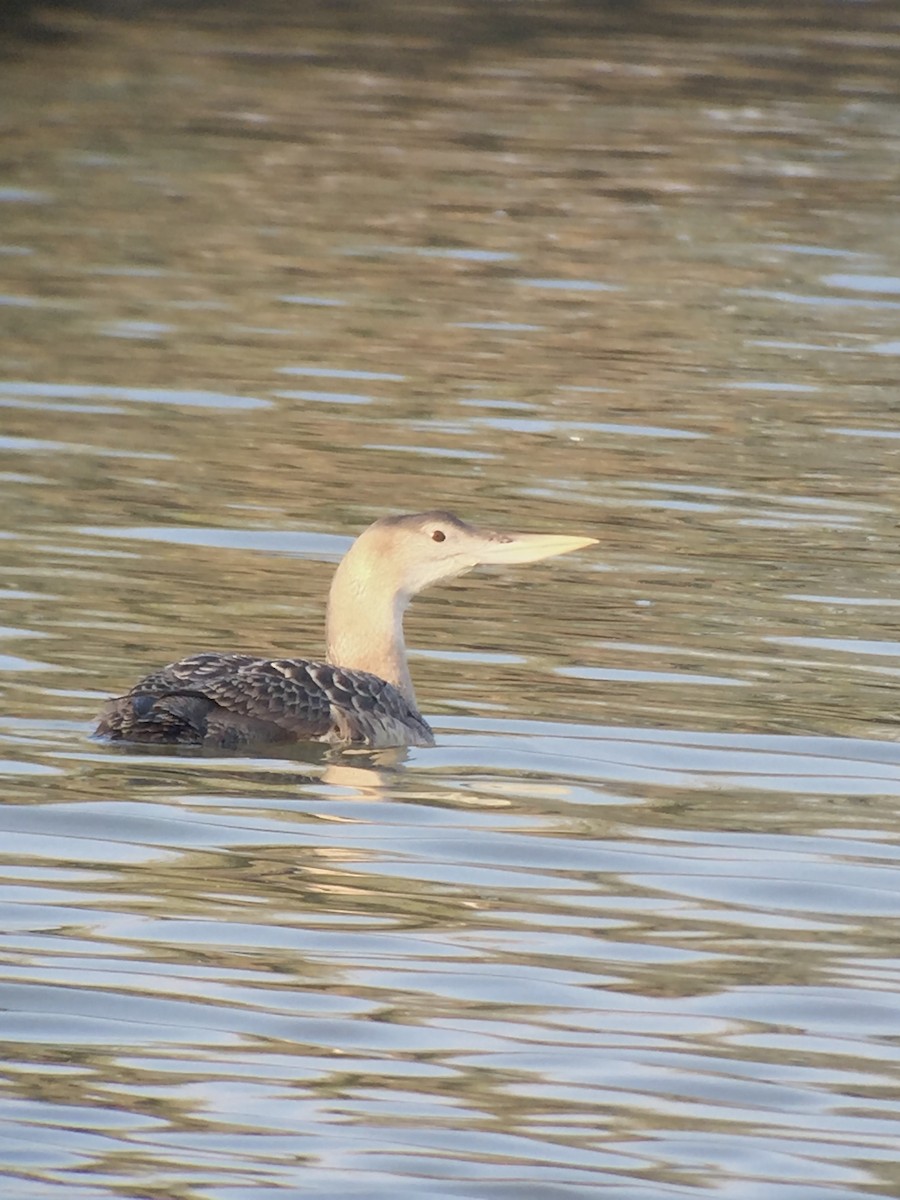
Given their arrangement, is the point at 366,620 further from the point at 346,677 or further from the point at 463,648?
the point at 463,648

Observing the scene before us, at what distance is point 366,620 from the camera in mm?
9602

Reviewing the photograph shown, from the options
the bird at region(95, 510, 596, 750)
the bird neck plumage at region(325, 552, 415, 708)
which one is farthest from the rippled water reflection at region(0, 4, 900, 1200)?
the bird neck plumage at region(325, 552, 415, 708)

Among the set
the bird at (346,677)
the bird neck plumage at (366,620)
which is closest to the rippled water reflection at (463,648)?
the bird at (346,677)

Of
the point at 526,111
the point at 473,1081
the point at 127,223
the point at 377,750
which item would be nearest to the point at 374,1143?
the point at 473,1081

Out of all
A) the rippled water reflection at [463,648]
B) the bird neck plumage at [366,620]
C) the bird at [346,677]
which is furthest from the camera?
the bird neck plumage at [366,620]

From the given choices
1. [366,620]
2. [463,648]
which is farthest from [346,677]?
[463,648]

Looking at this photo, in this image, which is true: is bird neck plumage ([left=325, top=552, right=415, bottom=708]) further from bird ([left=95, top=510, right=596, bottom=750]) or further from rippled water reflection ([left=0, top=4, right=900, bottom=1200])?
rippled water reflection ([left=0, top=4, right=900, bottom=1200])

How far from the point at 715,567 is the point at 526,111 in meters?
13.5

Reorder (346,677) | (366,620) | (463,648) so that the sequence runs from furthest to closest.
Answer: (463,648) < (366,620) < (346,677)

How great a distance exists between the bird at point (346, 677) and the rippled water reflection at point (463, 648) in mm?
130

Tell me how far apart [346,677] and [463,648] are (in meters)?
1.47

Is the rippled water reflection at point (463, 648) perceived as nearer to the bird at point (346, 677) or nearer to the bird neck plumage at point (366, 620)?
the bird at point (346, 677)

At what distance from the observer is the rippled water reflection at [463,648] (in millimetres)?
5848

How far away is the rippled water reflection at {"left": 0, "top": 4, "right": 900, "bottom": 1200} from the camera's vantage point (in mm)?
5848
